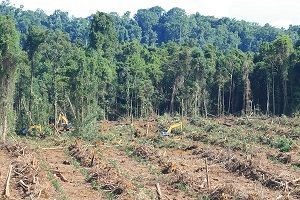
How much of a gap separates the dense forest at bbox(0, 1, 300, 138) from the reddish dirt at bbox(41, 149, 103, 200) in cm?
1071

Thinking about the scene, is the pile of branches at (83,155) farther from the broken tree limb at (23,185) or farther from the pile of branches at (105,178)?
the broken tree limb at (23,185)

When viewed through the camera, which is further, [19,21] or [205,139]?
[19,21]

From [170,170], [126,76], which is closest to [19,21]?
[126,76]

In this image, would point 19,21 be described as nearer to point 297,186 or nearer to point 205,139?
point 205,139

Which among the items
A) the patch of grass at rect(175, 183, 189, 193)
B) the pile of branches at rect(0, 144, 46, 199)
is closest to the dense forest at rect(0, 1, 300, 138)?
the pile of branches at rect(0, 144, 46, 199)

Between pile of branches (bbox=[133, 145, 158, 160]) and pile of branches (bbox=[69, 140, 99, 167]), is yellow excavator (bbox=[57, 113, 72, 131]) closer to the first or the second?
pile of branches (bbox=[69, 140, 99, 167])

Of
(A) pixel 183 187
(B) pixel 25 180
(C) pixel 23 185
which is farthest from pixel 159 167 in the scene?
(C) pixel 23 185

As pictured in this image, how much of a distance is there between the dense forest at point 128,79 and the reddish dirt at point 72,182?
35.1 feet

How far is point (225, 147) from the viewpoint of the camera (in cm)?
3581

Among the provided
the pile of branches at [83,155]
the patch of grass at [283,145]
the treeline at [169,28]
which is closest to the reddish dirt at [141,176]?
the pile of branches at [83,155]

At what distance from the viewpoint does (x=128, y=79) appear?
2516 inches

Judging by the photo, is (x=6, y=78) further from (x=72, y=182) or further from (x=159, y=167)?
(x=72, y=182)

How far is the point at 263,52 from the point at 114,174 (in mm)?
47847

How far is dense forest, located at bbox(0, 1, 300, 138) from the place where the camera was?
48750mm
